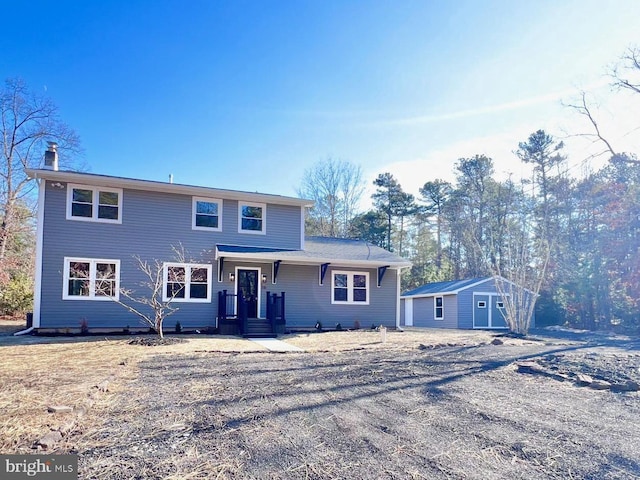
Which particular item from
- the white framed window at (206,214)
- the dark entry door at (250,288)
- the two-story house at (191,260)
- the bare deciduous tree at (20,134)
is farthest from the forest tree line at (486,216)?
the white framed window at (206,214)

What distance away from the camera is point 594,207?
2348cm

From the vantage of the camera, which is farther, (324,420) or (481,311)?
(481,311)

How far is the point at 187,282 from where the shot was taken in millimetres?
13750

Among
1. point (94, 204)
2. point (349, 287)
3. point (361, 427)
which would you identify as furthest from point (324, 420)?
point (349, 287)

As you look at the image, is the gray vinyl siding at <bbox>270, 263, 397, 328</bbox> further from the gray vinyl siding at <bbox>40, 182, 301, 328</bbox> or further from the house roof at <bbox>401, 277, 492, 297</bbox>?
the house roof at <bbox>401, 277, 492, 297</bbox>

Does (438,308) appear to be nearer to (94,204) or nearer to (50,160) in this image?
(94,204)

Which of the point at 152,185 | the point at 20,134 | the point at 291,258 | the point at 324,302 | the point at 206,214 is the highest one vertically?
the point at 20,134

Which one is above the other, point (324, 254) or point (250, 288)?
point (324, 254)

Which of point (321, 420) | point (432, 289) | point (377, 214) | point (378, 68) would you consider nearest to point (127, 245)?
point (378, 68)

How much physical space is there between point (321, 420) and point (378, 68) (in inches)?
420

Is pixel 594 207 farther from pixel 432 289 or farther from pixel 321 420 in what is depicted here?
pixel 321 420

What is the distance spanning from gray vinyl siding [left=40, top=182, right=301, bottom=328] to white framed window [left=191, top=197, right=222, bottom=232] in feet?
0.48

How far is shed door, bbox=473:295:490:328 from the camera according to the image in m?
22.2

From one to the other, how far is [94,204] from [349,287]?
9.40 metres
